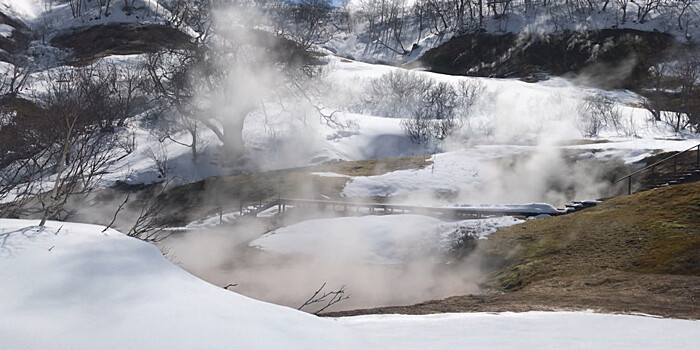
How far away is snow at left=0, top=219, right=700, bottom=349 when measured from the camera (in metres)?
3.56

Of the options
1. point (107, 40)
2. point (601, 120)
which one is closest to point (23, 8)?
point (107, 40)

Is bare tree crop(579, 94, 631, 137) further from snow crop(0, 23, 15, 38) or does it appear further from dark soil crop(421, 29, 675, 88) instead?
snow crop(0, 23, 15, 38)

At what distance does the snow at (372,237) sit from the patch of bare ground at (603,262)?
1366mm

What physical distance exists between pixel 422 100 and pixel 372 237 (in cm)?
3055

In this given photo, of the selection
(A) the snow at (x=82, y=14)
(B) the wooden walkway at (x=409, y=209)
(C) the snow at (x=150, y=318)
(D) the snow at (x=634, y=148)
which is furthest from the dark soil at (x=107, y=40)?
(C) the snow at (x=150, y=318)

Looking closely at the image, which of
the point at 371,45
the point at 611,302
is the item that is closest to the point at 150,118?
the point at 611,302

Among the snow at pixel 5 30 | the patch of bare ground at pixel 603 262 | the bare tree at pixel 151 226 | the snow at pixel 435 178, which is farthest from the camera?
the snow at pixel 5 30

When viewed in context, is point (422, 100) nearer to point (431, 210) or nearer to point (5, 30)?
point (431, 210)

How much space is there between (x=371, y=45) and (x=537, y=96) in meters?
43.3

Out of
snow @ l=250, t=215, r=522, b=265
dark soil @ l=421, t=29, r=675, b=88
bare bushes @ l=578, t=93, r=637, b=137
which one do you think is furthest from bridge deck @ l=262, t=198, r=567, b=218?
dark soil @ l=421, t=29, r=675, b=88

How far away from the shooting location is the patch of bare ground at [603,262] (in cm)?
894

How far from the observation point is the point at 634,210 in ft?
50.6

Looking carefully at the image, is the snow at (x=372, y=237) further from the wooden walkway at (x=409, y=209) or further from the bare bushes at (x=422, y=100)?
the bare bushes at (x=422, y=100)

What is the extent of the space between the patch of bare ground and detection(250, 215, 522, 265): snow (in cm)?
137
